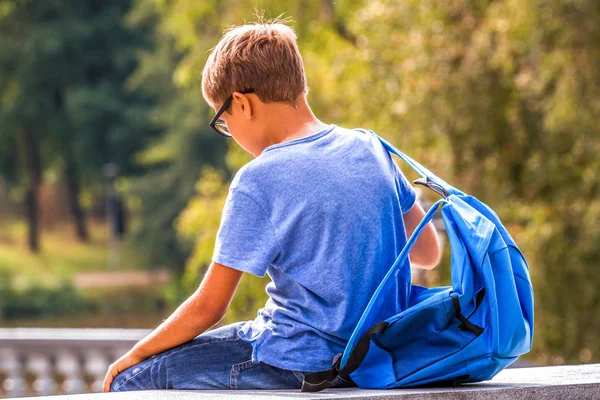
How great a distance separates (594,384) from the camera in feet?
7.55

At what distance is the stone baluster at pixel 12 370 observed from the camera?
24.9 feet

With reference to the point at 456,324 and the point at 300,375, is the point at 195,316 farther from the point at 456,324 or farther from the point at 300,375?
the point at 456,324

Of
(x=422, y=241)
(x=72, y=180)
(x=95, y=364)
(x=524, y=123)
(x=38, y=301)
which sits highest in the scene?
(x=422, y=241)

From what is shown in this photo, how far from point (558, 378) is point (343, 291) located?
617 mm

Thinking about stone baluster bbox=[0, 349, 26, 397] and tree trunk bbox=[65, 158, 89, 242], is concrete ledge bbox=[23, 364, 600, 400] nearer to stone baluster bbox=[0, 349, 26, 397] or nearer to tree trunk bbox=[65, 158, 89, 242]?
stone baluster bbox=[0, 349, 26, 397]

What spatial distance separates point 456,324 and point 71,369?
596 cm

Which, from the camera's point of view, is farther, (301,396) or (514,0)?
(514,0)

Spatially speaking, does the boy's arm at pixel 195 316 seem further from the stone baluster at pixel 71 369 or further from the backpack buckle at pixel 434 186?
the stone baluster at pixel 71 369

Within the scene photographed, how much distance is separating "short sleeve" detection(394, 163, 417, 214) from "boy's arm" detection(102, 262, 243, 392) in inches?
18.1

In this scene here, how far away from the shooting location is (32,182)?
35.1 m

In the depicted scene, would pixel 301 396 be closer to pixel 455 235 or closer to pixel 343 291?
pixel 343 291

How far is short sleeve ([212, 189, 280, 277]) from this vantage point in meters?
2.19

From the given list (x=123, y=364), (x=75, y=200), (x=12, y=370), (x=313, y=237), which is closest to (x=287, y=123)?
(x=313, y=237)

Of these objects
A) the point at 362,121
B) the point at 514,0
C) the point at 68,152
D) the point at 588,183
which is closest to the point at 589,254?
the point at 588,183
